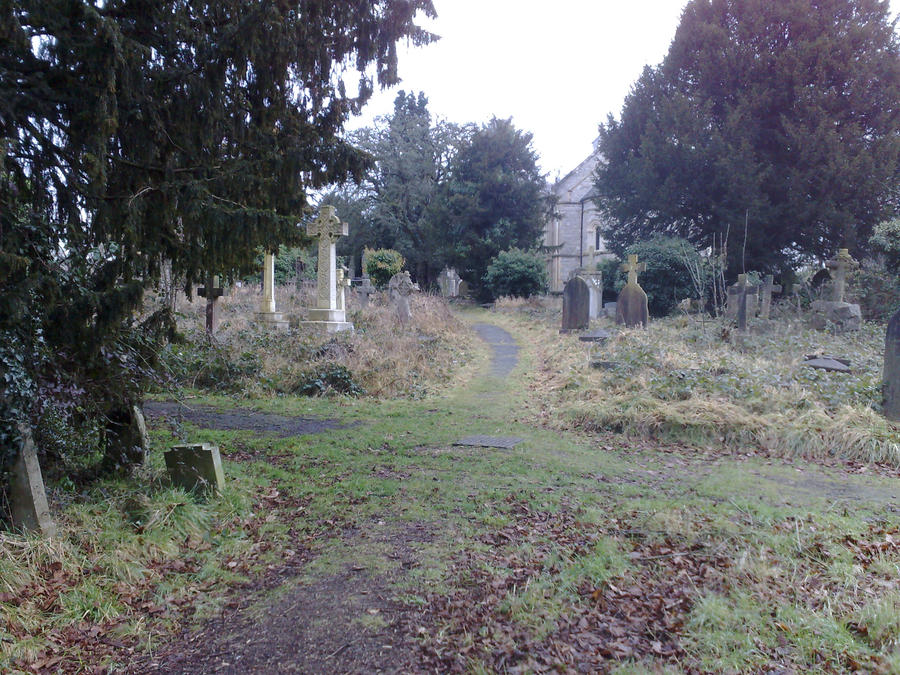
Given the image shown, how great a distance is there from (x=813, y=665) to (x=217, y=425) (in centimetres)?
682

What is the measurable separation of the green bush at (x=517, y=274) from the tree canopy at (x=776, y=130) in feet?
21.1

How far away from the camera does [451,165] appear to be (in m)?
35.3

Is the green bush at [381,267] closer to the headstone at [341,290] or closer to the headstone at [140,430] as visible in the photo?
the headstone at [341,290]

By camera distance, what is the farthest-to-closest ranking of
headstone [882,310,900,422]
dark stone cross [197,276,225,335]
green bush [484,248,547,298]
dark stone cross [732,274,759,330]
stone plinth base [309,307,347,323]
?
1. green bush [484,248,547,298]
2. dark stone cross [732,274,759,330]
3. stone plinth base [309,307,347,323]
4. dark stone cross [197,276,225,335]
5. headstone [882,310,900,422]

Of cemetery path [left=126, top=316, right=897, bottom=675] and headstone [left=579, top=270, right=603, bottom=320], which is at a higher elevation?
headstone [left=579, top=270, right=603, bottom=320]

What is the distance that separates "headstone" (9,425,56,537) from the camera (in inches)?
150

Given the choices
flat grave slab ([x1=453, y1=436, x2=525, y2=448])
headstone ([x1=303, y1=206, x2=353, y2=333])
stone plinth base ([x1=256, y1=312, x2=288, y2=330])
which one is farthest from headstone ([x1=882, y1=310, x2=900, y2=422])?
stone plinth base ([x1=256, y1=312, x2=288, y2=330])

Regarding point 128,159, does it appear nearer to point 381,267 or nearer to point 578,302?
point 578,302

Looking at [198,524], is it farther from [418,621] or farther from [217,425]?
[217,425]

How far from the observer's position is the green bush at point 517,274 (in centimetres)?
2958

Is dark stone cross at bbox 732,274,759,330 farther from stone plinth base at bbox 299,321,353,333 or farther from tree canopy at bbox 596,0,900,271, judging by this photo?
stone plinth base at bbox 299,321,353,333

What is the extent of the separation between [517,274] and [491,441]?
23.1 meters

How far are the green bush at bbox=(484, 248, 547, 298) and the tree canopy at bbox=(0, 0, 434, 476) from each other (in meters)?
24.0

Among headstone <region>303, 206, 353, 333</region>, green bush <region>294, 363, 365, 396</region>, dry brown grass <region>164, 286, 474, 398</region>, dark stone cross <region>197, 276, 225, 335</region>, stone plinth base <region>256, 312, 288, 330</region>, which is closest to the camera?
green bush <region>294, 363, 365, 396</region>
